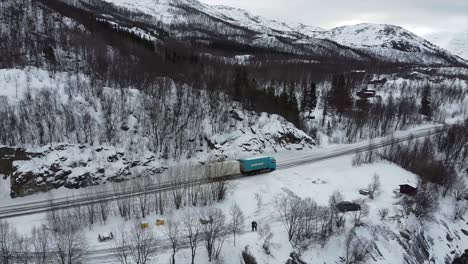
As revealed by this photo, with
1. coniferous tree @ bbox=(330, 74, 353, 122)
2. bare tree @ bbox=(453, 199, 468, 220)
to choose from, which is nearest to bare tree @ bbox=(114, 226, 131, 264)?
bare tree @ bbox=(453, 199, 468, 220)

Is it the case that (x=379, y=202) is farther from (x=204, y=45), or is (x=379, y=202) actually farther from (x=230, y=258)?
(x=204, y=45)

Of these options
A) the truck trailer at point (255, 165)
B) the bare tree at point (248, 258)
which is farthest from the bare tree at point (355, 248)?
the truck trailer at point (255, 165)

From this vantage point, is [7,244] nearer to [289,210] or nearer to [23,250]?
[23,250]

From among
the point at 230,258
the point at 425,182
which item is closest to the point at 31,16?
the point at 230,258

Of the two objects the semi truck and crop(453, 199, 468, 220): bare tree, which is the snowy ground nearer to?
crop(453, 199, 468, 220): bare tree

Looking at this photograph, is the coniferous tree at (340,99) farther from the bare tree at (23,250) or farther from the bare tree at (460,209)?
the bare tree at (23,250)

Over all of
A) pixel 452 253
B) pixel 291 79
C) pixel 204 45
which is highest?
pixel 204 45
